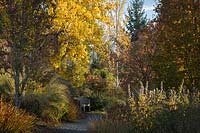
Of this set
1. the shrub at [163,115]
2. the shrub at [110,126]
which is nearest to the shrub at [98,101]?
the shrub at [110,126]

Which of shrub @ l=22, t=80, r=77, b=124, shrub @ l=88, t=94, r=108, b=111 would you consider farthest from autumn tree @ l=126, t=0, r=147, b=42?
shrub @ l=22, t=80, r=77, b=124

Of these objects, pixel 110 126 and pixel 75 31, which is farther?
pixel 75 31

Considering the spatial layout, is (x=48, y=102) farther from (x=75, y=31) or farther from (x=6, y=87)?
(x=75, y=31)

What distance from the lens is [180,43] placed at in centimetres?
1370

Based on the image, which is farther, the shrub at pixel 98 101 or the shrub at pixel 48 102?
the shrub at pixel 98 101

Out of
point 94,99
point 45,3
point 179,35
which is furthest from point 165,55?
point 94,99

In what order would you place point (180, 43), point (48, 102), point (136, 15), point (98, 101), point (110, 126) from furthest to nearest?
point (136, 15), point (98, 101), point (48, 102), point (180, 43), point (110, 126)

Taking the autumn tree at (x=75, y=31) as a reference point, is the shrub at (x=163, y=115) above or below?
below

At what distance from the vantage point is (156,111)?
9898 mm

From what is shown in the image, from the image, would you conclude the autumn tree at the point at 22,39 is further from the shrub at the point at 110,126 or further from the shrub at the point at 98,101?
the shrub at the point at 98,101

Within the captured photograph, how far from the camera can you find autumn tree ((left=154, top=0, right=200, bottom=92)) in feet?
44.6

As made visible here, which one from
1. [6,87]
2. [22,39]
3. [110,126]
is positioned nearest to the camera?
[110,126]

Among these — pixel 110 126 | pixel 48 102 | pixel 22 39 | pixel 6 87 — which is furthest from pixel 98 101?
pixel 110 126

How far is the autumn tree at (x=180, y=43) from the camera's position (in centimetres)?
1360
